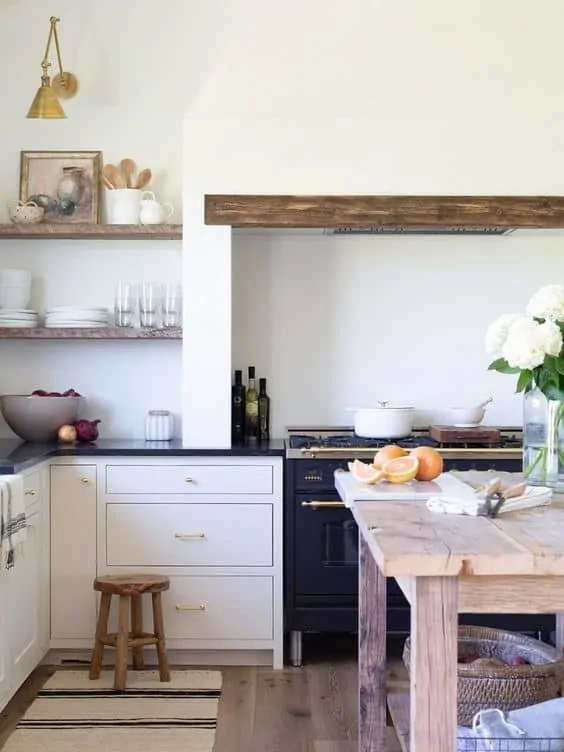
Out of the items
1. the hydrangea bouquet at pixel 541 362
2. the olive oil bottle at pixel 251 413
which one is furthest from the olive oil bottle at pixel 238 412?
the hydrangea bouquet at pixel 541 362

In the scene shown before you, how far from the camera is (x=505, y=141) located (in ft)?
13.3

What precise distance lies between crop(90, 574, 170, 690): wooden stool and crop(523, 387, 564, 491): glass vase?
5.83 feet

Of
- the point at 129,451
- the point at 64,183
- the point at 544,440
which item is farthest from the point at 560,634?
the point at 64,183

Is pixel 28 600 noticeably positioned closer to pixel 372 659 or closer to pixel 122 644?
pixel 122 644

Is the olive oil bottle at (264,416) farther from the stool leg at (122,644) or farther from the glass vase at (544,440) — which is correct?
the glass vase at (544,440)

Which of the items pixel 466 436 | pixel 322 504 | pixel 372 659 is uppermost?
pixel 466 436

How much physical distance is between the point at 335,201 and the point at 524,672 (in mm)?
2288

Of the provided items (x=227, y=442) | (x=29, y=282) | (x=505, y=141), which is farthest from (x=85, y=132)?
(x=505, y=141)

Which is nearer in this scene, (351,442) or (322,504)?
(322,504)

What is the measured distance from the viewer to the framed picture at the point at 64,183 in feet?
14.8

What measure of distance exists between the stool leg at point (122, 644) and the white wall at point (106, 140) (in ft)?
3.69

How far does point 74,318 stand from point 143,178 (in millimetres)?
711

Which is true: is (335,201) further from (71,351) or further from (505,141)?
(71,351)

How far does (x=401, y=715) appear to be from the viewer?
2498 millimetres
